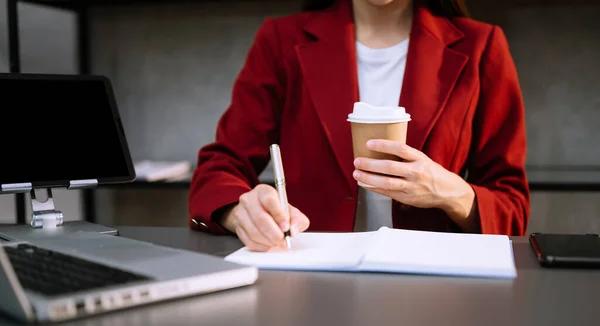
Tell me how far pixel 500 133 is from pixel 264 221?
29.7 inches

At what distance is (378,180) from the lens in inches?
42.7

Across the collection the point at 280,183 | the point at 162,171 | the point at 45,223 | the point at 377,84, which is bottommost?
the point at 162,171

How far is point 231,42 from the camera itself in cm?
271

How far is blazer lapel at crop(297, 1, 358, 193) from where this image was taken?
58.7 inches

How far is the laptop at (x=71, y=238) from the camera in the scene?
2.11ft

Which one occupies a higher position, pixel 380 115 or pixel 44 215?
pixel 380 115

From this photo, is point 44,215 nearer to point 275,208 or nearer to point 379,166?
point 275,208

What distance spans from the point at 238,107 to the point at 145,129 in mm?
→ 1396

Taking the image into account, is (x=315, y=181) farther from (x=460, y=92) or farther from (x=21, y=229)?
(x=21, y=229)

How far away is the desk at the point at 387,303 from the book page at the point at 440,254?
0.06 ft

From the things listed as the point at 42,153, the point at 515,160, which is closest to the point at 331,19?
the point at 515,160

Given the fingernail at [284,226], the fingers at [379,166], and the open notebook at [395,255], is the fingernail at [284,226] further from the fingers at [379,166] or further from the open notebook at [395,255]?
the fingers at [379,166]

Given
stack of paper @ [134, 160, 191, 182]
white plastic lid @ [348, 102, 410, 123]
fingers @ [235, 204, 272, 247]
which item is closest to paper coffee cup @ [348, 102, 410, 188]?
white plastic lid @ [348, 102, 410, 123]

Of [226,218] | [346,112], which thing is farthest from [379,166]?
[346,112]
